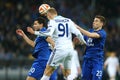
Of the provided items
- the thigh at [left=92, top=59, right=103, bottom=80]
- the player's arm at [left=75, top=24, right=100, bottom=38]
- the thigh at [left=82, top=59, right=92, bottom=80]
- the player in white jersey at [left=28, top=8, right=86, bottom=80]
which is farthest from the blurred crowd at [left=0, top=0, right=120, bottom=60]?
the player in white jersey at [left=28, top=8, right=86, bottom=80]

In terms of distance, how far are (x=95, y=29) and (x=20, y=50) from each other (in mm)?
10288

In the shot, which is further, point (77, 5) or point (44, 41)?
point (77, 5)

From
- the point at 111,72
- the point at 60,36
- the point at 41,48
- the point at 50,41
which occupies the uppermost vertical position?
the point at 60,36

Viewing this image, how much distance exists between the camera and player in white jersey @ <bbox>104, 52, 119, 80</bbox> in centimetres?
2466

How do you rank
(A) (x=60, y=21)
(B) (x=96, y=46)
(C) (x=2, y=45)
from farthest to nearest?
1. (C) (x=2, y=45)
2. (B) (x=96, y=46)
3. (A) (x=60, y=21)

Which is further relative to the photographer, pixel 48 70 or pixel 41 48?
pixel 41 48

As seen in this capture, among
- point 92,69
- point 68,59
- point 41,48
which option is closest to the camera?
point 68,59

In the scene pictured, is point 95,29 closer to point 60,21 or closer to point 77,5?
point 60,21

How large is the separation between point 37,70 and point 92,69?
1.45 meters

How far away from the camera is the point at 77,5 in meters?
29.9

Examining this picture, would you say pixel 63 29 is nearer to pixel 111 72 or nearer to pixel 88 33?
pixel 88 33

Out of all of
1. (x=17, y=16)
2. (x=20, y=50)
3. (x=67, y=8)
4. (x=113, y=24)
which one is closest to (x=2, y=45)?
(x=20, y=50)

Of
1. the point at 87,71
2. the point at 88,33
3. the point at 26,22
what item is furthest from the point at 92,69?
the point at 26,22

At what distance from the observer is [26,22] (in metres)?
26.6
